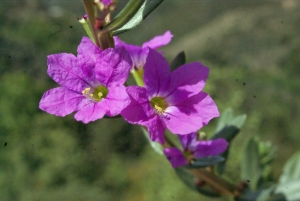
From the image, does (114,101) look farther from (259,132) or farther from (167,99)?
(259,132)

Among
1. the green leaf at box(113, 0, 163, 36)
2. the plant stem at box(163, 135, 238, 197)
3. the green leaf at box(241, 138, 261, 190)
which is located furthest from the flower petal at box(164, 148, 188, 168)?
the green leaf at box(241, 138, 261, 190)

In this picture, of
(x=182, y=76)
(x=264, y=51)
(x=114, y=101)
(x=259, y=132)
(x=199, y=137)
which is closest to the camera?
(x=114, y=101)

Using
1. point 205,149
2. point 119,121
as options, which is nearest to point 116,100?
point 205,149

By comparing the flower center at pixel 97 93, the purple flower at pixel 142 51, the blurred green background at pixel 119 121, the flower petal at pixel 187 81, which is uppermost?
the purple flower at pixel 142 51

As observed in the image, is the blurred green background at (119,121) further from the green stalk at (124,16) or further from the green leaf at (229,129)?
the green stalk at (124,16)

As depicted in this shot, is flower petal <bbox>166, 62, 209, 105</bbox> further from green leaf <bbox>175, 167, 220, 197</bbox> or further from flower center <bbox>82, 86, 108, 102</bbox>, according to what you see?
green leaf <bbox>175, 167, 220, 197</bbox>

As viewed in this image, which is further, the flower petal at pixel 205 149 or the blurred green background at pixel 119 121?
the blurred green background at pixel 119 121

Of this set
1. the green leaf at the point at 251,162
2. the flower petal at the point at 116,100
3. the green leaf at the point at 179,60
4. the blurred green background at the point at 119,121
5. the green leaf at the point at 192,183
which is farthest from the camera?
the blurred green background at the point at 119,121

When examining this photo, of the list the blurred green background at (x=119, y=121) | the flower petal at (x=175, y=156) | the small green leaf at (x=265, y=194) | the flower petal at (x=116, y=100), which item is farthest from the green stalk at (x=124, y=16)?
the blurred green background at (x=119, y=121)

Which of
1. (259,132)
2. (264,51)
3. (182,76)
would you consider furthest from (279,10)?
(182,76)
